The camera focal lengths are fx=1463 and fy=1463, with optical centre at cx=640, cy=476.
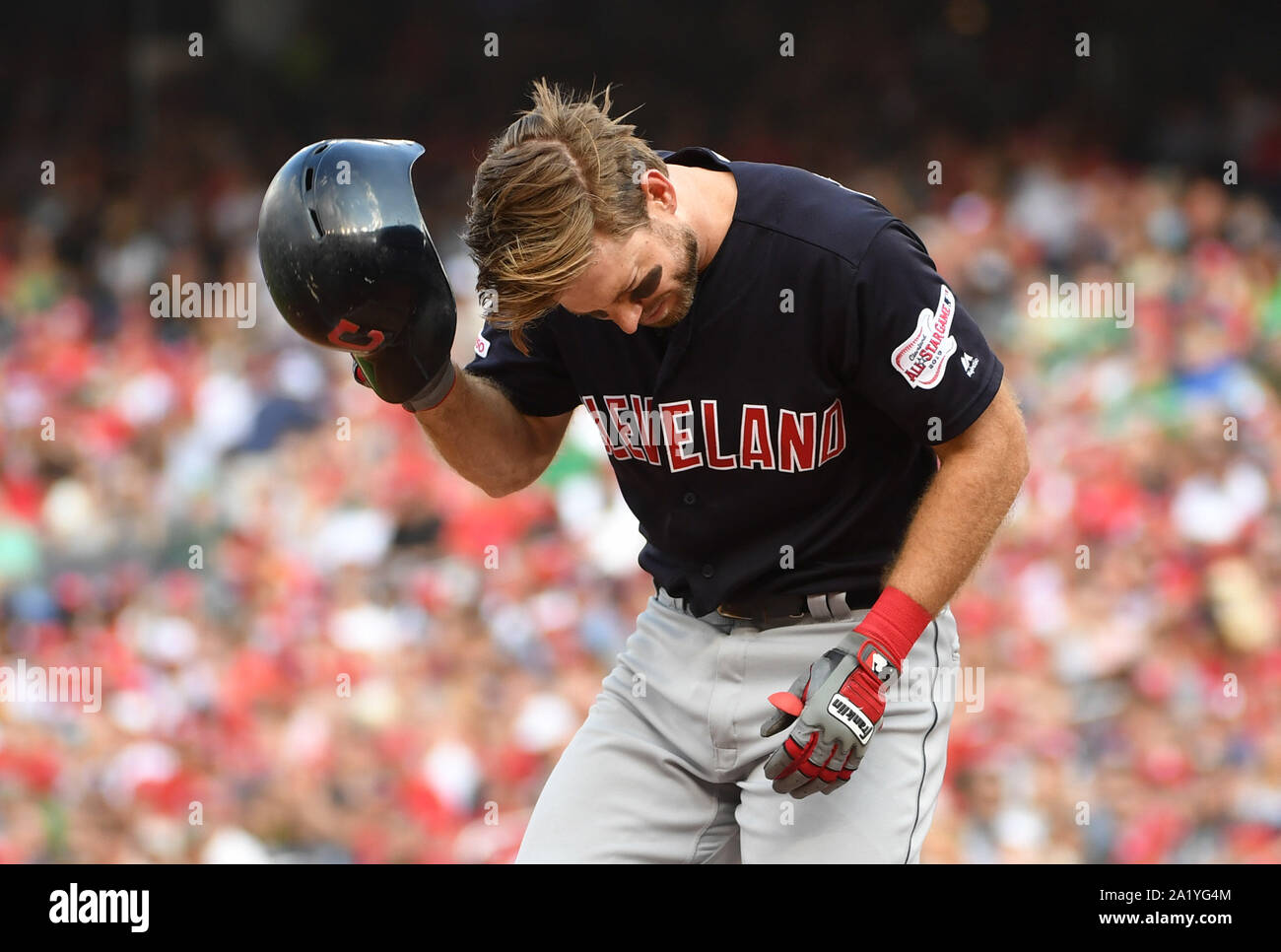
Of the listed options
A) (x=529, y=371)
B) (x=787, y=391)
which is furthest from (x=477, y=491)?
(x=787, y=391)

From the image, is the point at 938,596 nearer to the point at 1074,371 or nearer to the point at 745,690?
the point at 745,690

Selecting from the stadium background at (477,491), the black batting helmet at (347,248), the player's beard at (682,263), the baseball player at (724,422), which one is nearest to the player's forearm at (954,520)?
the baseball player at (724,422)

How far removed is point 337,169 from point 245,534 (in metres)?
5.18

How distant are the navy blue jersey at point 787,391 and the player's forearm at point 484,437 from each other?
0.14 m

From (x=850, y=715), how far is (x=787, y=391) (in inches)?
19.5

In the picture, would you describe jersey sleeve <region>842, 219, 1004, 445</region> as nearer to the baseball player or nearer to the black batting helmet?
the baseball player

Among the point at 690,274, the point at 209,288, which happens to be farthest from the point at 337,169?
the point at 209,288

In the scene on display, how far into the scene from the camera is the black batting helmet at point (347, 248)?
213 centimetres

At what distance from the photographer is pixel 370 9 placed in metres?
10.0

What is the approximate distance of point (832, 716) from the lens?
2096 mm

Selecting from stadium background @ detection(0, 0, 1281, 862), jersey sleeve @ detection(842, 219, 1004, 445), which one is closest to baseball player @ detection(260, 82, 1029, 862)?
jersey sleeve @ detection(842, 219, 1004, 445)

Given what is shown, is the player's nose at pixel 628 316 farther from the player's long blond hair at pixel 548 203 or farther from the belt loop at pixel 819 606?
the belt loop at pixel 819 606

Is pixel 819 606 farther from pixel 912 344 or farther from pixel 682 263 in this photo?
pixel 682 263

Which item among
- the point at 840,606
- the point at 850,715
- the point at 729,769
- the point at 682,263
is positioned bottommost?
the point at 729,769
